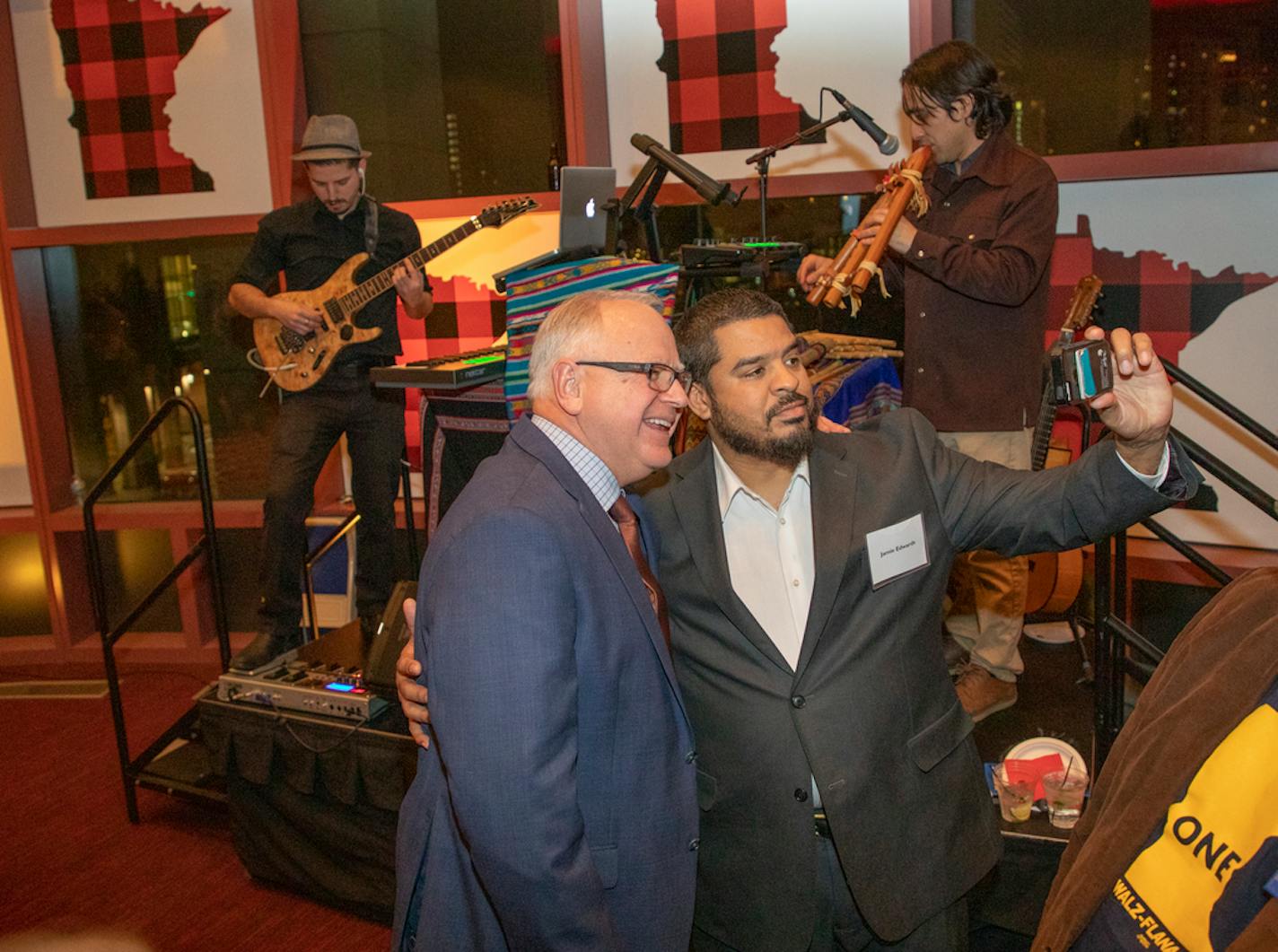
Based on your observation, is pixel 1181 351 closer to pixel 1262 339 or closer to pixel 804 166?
pixel 1262 339

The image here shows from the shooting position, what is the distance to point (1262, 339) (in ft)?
12.5

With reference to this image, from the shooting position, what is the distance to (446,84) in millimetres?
5211

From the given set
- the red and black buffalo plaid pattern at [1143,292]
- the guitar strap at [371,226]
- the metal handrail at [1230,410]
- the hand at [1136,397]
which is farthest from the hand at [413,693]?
the red and black buffalo plaid pattern at [1143,292]

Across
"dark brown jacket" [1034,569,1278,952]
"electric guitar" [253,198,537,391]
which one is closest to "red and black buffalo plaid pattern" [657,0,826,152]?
"electric guitar" [253,198,537,391]

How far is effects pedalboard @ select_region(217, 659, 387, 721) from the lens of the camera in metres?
3.29

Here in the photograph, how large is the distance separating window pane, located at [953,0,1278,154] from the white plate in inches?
91.3

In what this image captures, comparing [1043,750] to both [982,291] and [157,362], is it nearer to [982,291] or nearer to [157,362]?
[982,291]

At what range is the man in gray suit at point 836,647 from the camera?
1898 mm

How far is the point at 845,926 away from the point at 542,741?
848 millimetres

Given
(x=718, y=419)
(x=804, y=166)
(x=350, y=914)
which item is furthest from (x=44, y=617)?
(x=718, y=419)

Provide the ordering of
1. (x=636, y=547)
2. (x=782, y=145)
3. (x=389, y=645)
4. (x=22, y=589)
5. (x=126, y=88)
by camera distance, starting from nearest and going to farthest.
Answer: (x=636, y=547)
(x=389, y=645)
(x=782, y=145)
(x=126, y=88)
(x=22, y=589)

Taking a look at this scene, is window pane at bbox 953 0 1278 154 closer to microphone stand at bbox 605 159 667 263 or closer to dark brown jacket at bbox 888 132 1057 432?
dark brown jacket at bbox 888 132 1057 432


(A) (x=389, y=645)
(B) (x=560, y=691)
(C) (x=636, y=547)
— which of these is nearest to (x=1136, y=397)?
(C) (x=636, y=547)

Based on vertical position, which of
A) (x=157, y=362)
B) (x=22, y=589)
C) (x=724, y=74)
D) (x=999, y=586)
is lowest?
(x=22, y=589)
